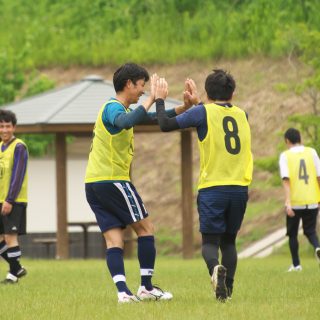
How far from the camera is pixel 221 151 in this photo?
958cm

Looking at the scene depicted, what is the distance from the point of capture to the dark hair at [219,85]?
9609mm

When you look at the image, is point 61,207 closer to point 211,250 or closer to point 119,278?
point 119,278

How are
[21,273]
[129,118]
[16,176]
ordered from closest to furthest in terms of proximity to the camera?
[129,118] → [16,176] → [21,273]

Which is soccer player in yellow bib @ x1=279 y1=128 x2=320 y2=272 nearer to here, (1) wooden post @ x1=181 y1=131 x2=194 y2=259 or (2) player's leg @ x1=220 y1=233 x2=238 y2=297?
(2) player's leg @ x1=220 y1=233 x2=238 y2=297

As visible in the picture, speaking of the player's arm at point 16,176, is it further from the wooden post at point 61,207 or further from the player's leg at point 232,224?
the wooden post at point 61,207

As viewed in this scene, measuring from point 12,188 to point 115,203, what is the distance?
3466mm

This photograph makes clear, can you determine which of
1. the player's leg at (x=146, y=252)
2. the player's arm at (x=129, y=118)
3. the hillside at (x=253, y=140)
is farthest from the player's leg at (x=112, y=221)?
the hillside at (x=253, y=140)

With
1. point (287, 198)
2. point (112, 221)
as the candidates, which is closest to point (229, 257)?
point (112, 221)

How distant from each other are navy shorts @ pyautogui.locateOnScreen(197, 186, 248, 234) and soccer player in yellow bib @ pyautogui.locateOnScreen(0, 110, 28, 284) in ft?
12.4

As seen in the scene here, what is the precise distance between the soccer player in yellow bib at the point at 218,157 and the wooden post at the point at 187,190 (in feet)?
43.6

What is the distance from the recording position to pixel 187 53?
3897 centimetres

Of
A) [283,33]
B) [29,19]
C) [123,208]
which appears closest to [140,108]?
[123,208]

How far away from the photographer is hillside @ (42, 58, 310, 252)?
2942 cm

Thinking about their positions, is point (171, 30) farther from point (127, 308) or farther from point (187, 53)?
point (127, 308)
